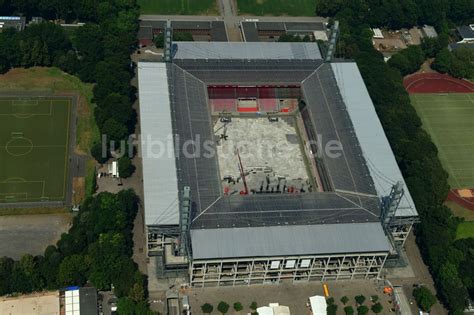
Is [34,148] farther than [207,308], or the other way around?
[34,148]

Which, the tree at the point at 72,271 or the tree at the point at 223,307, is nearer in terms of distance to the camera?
the tree at the point at 72,271

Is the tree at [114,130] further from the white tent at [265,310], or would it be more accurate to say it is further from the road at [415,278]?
the road at [415,278]

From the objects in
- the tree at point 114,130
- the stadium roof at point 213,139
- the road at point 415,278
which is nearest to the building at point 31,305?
the stadium roof at point 213,139

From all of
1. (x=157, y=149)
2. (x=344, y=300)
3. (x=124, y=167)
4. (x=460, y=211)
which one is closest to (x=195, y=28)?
(x=124, y=167)

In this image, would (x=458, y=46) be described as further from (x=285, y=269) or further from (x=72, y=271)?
(x=72, y=271)


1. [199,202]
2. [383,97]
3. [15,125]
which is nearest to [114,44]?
[15,125]
